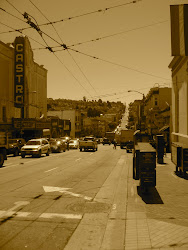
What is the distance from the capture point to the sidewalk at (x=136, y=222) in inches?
267

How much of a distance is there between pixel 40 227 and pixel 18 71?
121 feet

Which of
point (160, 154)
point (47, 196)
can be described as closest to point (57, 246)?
point (47, 196)

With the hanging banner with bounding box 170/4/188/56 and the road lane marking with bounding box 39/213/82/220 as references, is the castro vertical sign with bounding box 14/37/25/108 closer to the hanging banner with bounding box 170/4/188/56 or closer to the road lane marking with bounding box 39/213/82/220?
the hanging banner with bounding box 170/4/188/56

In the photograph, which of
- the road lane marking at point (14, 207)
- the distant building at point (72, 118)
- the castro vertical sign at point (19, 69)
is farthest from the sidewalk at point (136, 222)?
the distant building at point (72, 118)

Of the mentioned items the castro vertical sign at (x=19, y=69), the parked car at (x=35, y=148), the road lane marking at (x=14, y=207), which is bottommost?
the road lane marking at (x=14, y=207)

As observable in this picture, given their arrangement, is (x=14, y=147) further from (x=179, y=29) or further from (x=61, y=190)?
(x=179, y=29)

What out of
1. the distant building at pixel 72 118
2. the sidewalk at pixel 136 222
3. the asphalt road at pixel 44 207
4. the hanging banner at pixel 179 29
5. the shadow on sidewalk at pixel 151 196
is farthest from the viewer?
the distant building at pixel 72 118

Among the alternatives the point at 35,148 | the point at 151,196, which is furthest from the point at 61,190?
the point at 35,148

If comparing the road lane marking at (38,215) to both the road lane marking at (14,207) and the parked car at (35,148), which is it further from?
the parked car at (35,148)

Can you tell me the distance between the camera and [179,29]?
15.5 m

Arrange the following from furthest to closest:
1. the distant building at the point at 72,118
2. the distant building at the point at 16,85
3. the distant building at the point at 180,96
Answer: the distant building at the point at 72,118 → the distant building at the point at 16,85 → the distant building at the point at 180,96

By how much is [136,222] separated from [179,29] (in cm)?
1071

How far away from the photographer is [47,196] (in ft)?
38.2

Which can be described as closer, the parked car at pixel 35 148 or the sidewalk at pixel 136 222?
the sidewalk at pixel 136 222
